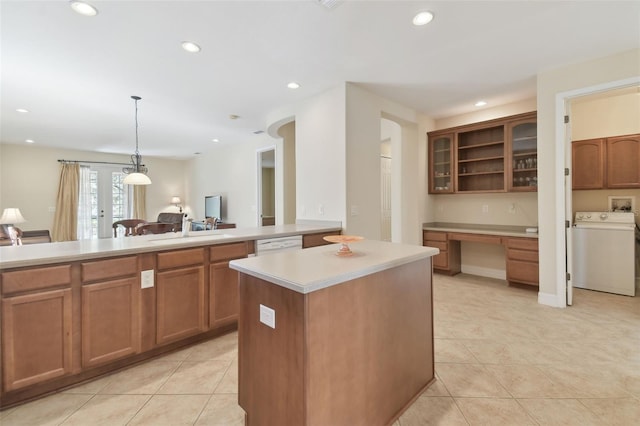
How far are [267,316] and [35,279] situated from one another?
1531mm

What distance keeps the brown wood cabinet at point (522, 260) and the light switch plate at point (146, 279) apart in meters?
4.23

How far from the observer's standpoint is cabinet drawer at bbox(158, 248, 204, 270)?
2.22 meters

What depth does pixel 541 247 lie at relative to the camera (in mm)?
3326

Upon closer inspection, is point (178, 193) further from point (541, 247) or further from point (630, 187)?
point (630, 187)

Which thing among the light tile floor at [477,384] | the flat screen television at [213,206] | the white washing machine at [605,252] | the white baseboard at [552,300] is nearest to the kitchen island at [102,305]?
the light tile floor at [477,384]

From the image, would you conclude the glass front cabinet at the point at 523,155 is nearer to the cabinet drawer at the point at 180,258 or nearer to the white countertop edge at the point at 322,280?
the white countertop edge at the point at 322,280

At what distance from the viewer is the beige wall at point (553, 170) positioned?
3057 mm

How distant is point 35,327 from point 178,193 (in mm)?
8169

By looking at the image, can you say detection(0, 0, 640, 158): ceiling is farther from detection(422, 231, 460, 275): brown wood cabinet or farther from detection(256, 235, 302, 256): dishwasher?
detection(422, 231, 460, 275): brown wood cabinet

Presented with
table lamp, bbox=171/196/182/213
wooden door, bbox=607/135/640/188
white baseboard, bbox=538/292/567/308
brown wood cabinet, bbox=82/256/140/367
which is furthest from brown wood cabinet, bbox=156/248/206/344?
table lamp, bbox=171/196/182/213

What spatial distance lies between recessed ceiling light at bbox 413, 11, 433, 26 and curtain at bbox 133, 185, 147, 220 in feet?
28.0

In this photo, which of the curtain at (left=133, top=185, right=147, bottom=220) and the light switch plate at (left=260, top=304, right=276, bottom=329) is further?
the curtain at (left=133, top=185, right=147, bottom=220)

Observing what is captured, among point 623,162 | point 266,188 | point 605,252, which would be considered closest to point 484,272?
point 605,252

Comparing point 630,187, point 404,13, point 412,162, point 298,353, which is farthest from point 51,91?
point 630,187
